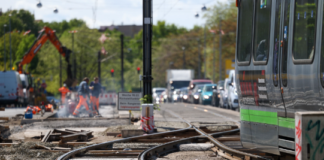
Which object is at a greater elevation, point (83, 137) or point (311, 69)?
point (311, 69)

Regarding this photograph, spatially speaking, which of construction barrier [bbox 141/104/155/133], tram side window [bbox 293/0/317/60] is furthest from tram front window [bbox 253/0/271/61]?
construction barrier [bbox 141/104/155/133]

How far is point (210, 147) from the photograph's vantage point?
41.1 feet

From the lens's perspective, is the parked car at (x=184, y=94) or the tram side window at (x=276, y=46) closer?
the tram side window at (x=276, y=46)

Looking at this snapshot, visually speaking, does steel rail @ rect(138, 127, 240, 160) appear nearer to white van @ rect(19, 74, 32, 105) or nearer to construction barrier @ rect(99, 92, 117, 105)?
construction barrier @ rect(99, 92, 117, 105)

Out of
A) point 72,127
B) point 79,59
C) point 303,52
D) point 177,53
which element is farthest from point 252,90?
point 177,53

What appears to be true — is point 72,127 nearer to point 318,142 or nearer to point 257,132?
point 257,132

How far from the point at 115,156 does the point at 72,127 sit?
8.66 meters

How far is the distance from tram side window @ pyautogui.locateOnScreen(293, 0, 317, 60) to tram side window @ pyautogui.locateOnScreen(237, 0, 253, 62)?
172cm

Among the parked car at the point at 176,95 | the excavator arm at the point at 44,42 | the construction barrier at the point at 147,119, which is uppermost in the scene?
the excavator arm at the point at 44,42

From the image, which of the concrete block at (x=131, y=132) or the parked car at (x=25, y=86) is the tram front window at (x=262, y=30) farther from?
the parked car at (x=25, y=86)

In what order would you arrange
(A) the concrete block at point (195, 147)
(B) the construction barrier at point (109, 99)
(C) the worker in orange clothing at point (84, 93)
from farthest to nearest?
(B) the construction barrier at point (109, 99) < (C) the worker in orange clothing at point (84, 93) < (A) the concrete block at point (195, 147)

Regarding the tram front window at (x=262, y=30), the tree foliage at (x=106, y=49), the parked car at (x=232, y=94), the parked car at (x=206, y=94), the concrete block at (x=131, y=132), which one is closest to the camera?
the tram front window at (x=262, y=30)

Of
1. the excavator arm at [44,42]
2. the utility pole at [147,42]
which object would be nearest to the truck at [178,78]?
the excavator arm at [44,42]

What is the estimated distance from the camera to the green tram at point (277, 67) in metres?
7.03
